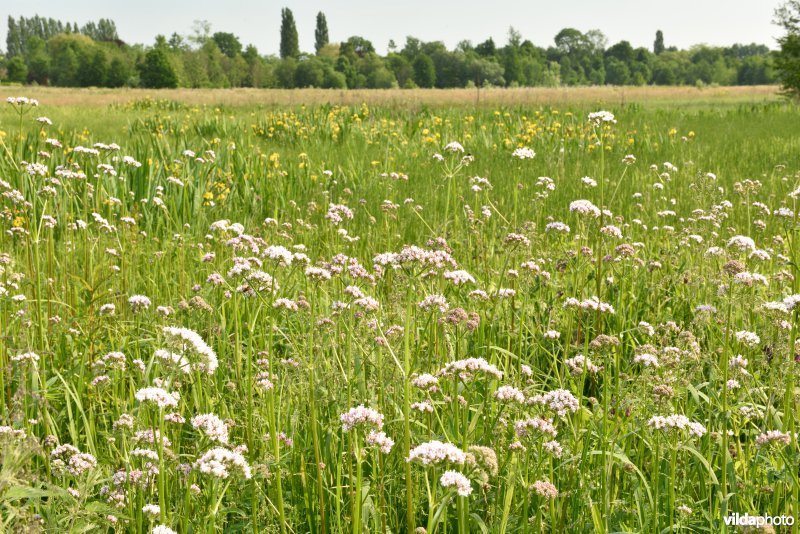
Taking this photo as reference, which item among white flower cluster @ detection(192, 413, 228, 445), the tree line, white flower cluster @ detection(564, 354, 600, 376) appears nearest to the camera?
white flower cluster @ detection(192, 413, 228, 445)

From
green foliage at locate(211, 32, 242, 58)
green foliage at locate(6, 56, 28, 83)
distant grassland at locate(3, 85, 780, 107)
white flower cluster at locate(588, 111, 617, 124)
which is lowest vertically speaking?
white flower cluster at locate(588, 111, 617, 124)

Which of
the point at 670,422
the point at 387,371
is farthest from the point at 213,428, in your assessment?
the point at 670,422

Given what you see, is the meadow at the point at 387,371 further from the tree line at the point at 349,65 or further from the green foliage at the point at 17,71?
the green foliage at the point at 17,71

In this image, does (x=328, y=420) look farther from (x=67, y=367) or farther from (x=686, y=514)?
(x=67, y=367)

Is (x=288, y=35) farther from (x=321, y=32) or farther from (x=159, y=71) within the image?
(x=159, y=71)

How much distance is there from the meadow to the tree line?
69.1m

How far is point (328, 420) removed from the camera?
8.78 ft

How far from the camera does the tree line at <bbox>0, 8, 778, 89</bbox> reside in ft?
351

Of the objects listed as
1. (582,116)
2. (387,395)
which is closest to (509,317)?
(387,395)

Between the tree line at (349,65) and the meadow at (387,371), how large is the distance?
69053mm

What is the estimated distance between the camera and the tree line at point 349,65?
10694 cm

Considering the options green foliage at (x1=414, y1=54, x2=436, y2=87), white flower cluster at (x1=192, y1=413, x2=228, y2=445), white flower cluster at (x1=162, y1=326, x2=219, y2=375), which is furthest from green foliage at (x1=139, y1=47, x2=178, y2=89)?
white flower cluster at (x1=192, y1=413, x2=228, y2=445)

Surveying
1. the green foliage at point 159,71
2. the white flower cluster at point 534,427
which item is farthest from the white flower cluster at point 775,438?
the green foliage at point 159,71

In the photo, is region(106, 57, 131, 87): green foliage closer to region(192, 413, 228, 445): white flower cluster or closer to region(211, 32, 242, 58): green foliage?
region(211, 32, 242, 58): green foliage
